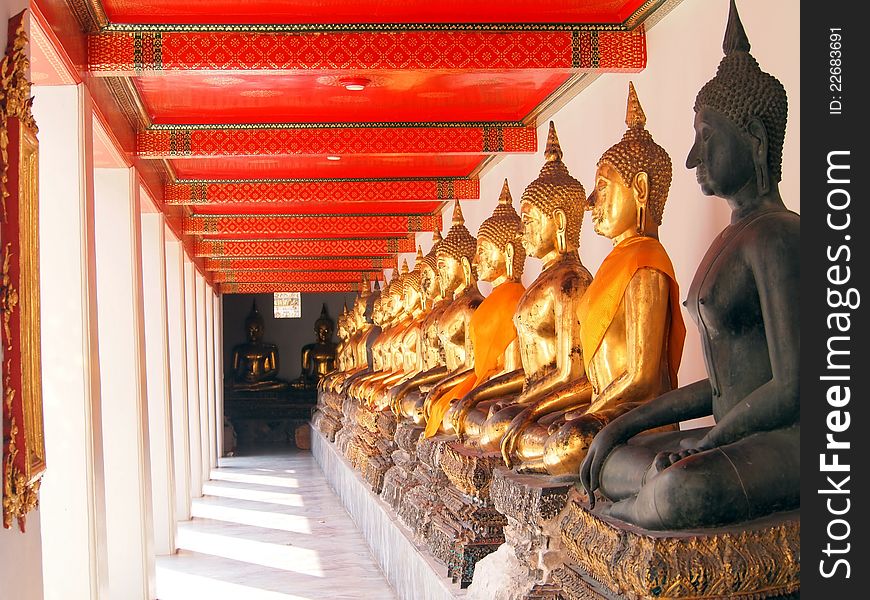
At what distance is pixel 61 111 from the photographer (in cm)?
513

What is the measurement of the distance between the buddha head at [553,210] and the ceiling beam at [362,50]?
0.62 meters

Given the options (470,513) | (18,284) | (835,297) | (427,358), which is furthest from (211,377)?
(835,297)

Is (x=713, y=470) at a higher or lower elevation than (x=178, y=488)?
higher

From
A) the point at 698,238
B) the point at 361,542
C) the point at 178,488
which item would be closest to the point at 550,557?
the point at 698,238

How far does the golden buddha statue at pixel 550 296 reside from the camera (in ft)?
15.8

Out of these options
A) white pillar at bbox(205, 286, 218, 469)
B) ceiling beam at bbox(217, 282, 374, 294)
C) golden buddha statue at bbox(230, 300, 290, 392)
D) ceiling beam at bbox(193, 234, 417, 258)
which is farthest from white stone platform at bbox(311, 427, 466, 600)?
golden buddha statue at bbox(230, 300, 290, 392)

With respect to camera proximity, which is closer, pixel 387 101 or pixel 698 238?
pixel 698 238

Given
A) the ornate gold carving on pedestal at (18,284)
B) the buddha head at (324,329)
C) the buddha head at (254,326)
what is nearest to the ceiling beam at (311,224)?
the ornate gold carving on pedestal at (18,284)

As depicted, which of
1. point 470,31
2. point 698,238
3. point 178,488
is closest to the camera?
point 698,238

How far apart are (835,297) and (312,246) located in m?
12.6

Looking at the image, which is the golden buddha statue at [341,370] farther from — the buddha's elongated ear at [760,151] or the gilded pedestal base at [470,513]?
the buddha's elongated ear at [760,151]

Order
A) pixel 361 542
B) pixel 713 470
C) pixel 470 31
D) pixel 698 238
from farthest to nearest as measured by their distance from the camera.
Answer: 1. pixel 361 542
2. pixel 470 31
3. pixel 698 238
4. pixel 713 470

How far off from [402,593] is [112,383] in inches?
91.2

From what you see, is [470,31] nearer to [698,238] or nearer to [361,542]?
[698,238]
